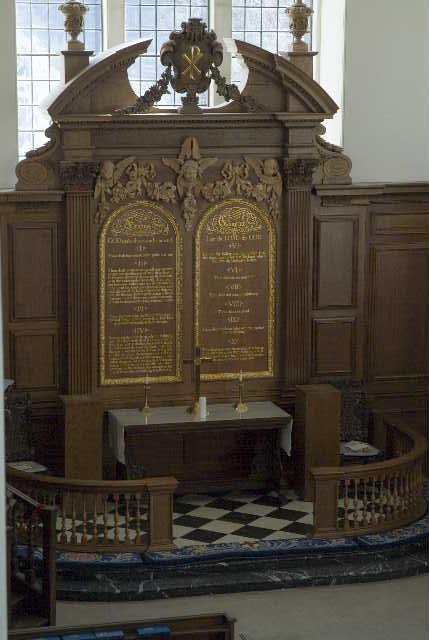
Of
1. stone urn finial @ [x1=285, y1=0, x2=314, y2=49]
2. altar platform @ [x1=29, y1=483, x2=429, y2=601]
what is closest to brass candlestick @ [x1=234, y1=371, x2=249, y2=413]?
altar platform @ [x1=29, y1=483, x2=429, y2=601]

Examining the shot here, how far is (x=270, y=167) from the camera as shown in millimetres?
13766

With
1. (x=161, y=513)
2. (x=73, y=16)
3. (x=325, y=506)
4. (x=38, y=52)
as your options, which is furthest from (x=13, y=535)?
(x=38, y=52)

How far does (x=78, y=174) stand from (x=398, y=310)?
14.1ft

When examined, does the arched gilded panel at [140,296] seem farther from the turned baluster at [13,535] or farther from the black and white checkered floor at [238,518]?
the turned baluster at [13,535]

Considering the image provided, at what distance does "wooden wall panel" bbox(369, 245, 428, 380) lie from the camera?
14.5 meters

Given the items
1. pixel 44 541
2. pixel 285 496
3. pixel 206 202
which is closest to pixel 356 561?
pixel 285 496

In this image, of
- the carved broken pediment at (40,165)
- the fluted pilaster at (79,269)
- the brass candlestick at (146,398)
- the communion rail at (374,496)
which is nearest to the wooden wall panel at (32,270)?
the fluted pilaster at (79,269)

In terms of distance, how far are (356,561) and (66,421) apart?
3.46 meters

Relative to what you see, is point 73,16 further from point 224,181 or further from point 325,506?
point 325,506

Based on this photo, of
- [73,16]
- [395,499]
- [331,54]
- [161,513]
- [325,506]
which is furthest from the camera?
[331,54]

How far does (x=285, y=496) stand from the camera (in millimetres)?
13852

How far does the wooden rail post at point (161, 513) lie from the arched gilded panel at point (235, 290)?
8.28ft

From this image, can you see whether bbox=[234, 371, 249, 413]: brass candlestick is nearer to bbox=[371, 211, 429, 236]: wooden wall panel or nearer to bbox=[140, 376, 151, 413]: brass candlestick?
bbox=[140, 376, 151, 413]: brass candlestick

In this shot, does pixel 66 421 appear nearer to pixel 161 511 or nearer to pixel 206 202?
pixel 161 511
